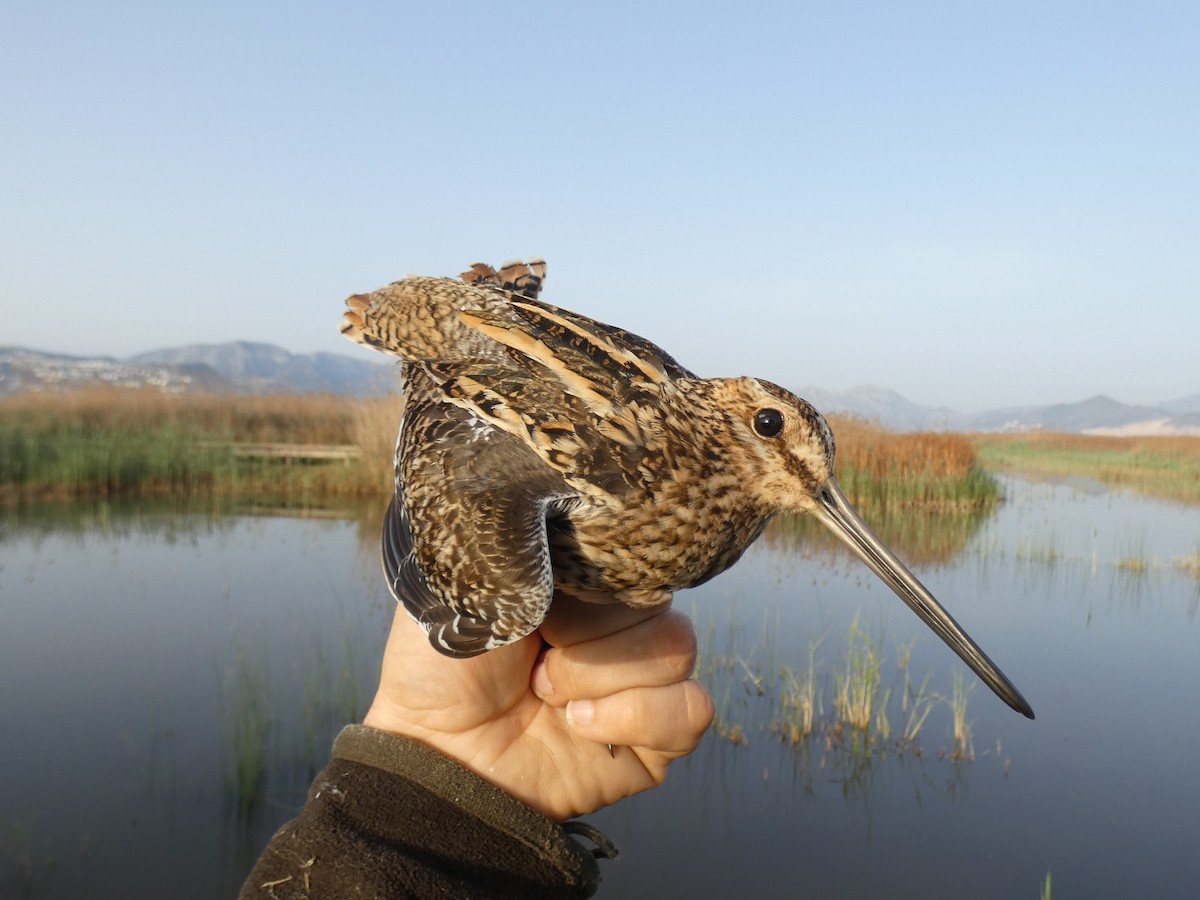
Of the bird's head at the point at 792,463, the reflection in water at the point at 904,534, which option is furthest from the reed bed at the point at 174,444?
the bird's head at the point at 792,463

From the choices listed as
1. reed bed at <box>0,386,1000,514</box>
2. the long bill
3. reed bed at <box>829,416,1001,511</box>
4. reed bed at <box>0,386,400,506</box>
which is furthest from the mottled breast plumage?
reed bed at <box>0,386,400,506</box>

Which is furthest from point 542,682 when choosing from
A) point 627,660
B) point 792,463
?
point 792,463

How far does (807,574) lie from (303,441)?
10.2 m

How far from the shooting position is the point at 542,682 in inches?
76.4

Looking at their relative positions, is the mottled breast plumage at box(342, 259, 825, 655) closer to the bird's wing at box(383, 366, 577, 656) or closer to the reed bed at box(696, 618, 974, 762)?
the bird's wing at box(383, 366, 577, 656)

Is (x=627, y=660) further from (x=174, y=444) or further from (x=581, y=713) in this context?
(x=174, y=444)

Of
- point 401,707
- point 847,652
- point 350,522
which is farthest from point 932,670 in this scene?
point 350,522

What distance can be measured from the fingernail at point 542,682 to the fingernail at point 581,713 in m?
0.09

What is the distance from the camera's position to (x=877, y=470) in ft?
38.4

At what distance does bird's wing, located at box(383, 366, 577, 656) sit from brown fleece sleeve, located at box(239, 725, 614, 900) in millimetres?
373

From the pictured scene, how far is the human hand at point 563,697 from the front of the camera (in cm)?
183

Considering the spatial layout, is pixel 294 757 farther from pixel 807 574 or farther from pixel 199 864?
pixel 807 574

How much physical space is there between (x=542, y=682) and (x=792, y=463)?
30.8 inches

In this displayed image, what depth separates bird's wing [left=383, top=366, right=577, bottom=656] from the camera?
148 cm
